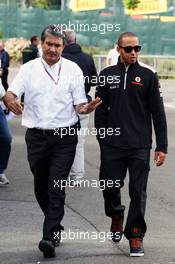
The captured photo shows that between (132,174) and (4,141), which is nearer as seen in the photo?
(132,174)

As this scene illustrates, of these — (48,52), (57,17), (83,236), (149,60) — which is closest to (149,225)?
(83,236)

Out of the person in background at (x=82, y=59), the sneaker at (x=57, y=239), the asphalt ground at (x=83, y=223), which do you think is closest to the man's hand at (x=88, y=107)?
the sneaker at (x=57, y=239)

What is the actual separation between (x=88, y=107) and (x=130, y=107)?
0.38 metres

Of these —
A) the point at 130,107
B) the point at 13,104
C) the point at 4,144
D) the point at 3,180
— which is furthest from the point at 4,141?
the point at 130,107

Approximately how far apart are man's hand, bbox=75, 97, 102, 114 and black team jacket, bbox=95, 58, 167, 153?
18 centimetres

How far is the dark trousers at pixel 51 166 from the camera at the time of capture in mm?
8234

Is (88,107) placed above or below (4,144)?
above

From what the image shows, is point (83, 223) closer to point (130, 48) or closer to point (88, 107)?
point (88, 107)

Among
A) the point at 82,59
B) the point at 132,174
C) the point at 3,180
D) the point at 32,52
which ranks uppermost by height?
the point at 82,59

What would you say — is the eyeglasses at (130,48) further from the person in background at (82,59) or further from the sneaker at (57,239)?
the person in background at (82,59)

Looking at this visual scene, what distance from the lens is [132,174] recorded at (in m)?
8.33

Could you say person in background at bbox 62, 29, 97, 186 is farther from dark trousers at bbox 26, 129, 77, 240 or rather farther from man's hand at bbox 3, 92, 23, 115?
man's hand at bbox 3, 92, 23, 115

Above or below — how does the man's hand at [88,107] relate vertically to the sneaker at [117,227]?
above

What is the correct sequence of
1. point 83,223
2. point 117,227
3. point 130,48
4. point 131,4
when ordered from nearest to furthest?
point 130,48, point 117,227, point 83,223, point 131,4
